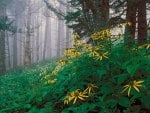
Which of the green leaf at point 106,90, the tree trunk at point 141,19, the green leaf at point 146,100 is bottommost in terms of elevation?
the green leaf at point 146,100

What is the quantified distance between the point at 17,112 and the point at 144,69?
9.44 feet

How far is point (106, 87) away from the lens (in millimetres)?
4820

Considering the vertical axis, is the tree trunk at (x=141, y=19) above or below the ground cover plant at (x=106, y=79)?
above

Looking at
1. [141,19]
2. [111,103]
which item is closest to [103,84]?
[111,103]

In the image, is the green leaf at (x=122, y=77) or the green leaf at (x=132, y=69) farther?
the green leaf at (x=122, y=77)

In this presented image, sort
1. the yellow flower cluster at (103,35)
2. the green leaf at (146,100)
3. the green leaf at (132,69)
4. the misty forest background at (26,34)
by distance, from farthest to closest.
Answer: the misty forest background at (26,34)
the yellow flower cluster at (103,35)
the green leaf at (146,100)
the green leaf at (132,69)

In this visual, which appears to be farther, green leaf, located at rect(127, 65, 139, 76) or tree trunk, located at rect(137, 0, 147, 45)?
tree trunk, located at rect(137, 0, 147, 45)

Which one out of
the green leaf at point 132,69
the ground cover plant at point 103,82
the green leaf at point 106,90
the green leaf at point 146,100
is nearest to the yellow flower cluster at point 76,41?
the ground cover plant at point 103,82

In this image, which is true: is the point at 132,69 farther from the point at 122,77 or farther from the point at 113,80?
the point at 113,80

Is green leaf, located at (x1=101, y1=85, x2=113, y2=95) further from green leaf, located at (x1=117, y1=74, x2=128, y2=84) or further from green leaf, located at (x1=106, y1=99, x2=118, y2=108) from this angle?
green leaf, located at (x1=117, y1=74, x2=128, y2=84)

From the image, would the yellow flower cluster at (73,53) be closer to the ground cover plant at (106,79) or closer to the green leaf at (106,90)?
the ground cover plant at (106,79)

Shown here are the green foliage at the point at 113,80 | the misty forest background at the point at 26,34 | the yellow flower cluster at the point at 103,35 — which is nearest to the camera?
the green foliage at the point at 113,80

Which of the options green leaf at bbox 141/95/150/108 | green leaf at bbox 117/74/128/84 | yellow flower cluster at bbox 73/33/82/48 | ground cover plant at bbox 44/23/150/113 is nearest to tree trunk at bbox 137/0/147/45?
ground cover plant at bbox 44/23/150/113

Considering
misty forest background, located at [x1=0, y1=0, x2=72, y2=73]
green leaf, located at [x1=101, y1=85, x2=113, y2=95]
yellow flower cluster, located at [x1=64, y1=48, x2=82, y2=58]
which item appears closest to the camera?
green leaf, located at [x1=101, y1=85, x2=113, y2=95]
